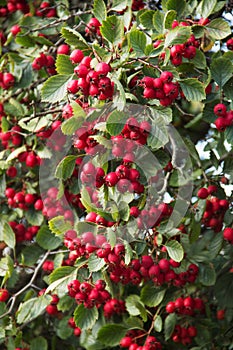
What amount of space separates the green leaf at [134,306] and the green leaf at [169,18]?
3.61 feet

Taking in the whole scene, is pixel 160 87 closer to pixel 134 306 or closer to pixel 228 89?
pixel 228 89

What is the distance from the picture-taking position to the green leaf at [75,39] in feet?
6.32

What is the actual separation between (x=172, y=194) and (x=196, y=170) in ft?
0.52

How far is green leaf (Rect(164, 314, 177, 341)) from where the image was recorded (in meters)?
2.53

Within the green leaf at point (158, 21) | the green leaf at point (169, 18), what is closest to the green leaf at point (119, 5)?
the green leaf at point (158, 21)

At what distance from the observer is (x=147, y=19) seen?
7.27 feet

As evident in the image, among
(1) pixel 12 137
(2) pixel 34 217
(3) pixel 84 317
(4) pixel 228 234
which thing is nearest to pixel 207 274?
(4) pixel 228 234

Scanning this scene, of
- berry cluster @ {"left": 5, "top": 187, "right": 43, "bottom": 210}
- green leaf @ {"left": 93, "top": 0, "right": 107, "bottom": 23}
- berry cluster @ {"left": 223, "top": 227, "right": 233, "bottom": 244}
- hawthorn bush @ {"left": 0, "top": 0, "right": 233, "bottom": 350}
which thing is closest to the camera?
hawthorn bush @ {"left": 0, "top": 0, "right": 233, "bottom": 350}

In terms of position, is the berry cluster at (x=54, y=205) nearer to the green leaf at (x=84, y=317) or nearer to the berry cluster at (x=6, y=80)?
the green leaf at (x=84, y=317)

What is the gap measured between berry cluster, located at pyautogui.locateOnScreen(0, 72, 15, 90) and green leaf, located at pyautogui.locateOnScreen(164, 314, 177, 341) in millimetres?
1210

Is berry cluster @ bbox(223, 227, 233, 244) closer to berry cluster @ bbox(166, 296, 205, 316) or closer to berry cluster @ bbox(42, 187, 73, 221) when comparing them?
berry cluster @ bbox(166, 296, 205, 316)

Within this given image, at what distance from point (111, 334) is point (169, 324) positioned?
0.80ft

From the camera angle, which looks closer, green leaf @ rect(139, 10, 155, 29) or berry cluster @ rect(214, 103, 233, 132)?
berry cluster @ rect(214, 103, 233, 132)

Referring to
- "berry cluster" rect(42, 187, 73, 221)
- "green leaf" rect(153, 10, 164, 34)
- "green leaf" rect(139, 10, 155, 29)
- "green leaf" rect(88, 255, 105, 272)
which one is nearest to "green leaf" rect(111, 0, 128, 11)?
"green leaf" rect(139, 10, 155, 29)
